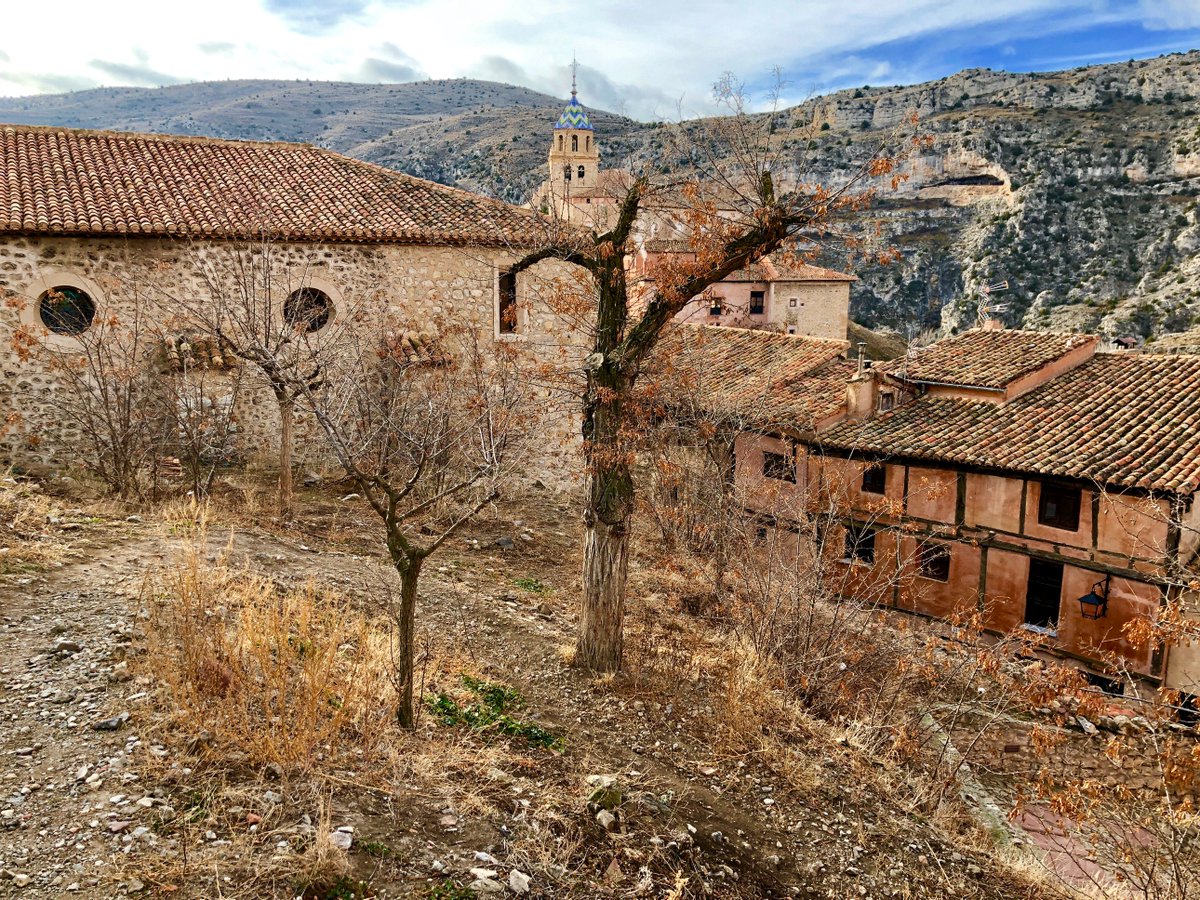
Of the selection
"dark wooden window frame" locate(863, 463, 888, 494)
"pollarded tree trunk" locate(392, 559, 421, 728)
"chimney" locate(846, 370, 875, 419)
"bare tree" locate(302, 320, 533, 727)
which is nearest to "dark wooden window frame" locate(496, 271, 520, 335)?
"bare tree" locate(302, 320, 533, 727)

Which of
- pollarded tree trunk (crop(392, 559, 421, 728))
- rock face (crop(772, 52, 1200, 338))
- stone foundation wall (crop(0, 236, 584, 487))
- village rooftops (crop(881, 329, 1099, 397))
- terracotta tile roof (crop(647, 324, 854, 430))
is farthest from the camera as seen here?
rock face (crop(772, 52, 1200, 338))

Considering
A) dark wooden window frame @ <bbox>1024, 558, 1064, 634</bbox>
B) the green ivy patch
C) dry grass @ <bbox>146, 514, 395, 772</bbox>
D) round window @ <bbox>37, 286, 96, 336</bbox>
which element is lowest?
dark wooden window frame @ <bbox>1024, 558, 1064, 634</bbox>

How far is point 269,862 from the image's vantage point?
161 inches

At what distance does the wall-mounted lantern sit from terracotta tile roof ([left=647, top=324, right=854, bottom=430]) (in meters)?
6.68

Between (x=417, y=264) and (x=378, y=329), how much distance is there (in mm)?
1557

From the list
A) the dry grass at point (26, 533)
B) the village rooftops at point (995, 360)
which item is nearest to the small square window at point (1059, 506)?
the village rooftops at point (995, 360)

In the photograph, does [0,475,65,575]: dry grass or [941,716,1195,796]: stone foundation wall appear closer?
[0,475,65,575]: dry grass

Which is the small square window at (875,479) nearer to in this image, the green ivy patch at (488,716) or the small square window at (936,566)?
the small square window at (936,566)

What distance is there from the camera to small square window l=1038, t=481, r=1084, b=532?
16.5 meters

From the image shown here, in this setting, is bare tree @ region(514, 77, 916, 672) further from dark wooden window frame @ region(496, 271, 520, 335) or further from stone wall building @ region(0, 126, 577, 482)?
dark wooden window frame @ region(496, 271, 520, 335)

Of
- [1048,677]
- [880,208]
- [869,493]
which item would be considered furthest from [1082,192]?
[1048,677]

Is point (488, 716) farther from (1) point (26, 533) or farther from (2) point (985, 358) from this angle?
(2) point (985, 358)

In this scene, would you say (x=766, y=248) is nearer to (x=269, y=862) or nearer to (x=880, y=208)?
(x=269, y=862)

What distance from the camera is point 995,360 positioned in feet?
68.4
